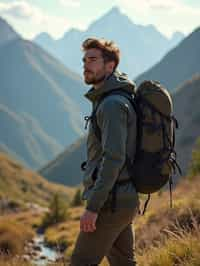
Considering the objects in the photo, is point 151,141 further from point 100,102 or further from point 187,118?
point 187,118

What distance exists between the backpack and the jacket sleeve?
0.23 m

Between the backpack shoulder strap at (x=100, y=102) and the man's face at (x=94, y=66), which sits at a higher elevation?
the man's face at (x=94, y=66)

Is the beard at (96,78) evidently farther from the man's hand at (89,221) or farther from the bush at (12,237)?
the bush at (12,237)

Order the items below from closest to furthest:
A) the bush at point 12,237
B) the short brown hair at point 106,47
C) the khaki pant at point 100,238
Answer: the khaki pant at point 100,238 < the short brown hair at point 106,47 < the bush at point 12,237

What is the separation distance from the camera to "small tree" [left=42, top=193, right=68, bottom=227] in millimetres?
48938

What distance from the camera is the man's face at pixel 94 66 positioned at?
5.00m

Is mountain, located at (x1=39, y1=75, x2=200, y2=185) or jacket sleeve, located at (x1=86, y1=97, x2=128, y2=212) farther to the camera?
mountain, located at (x1=39, y1=75, x2=200, y2=185)

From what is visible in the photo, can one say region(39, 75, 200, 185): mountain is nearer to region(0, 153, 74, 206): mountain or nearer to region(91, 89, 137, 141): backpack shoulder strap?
region(0, 153, 74, 206): mountain

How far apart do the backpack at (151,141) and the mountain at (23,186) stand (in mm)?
146744

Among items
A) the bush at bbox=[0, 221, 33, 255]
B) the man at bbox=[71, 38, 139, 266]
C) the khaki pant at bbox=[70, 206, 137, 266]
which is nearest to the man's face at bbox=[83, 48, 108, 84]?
the man at bbox=[71, 38, 139, 266]

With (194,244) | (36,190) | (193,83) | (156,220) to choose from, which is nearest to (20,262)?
(194,244)

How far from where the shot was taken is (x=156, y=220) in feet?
61.8

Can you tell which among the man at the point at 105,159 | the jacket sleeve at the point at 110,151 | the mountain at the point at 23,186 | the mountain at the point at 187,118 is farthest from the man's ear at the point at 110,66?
the mountain at the point at 23,186

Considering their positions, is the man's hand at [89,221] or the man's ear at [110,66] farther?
the man's ear at [110,66]
